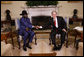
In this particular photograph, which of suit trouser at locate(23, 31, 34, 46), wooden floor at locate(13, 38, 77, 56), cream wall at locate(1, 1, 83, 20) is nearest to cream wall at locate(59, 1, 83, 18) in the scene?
cream wall at locate(1, 1, 83, 20)

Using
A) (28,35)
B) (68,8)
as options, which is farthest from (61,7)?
(28,35)

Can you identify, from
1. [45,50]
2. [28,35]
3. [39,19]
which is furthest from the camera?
[39,19]

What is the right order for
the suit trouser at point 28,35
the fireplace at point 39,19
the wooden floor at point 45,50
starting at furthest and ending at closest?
the fireplace at point 39,19, the suit trouser at point 28,35, the wooden floor at point 45,50

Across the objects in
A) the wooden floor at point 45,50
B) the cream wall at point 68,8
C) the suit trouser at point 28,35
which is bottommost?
the wooden floor at point 45,50

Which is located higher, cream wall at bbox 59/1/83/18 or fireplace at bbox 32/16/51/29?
cream wall at bbox 59/1/83/18

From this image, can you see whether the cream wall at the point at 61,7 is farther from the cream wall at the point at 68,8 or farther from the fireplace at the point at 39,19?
the fireplace at the point at 39,19

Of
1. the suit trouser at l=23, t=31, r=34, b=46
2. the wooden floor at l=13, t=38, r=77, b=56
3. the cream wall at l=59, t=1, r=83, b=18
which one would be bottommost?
the wooden floor at l=13, t=38, r=77, b=56

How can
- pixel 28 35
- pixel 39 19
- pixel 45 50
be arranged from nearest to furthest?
pixel 45 50
pixel 28 35
pixel 39 19

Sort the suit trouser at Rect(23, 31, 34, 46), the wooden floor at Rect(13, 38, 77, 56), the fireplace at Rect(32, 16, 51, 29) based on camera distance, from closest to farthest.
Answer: the wooden floor at Rect(13, 38, 77, 56) < the suit trouser at Rect(23, 31, 34, 46) < the fireplace at Rect(32, 16, 51, 29)

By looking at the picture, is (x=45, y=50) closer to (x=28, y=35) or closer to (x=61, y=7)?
(x=28, y=35)

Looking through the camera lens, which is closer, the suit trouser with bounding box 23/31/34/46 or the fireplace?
the suit trouser with bounding box 23/31/34/46

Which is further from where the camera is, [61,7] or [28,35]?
[61,7]

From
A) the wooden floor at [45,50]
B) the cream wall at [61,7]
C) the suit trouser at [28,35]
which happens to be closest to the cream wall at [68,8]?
the cream wall at [61,7]

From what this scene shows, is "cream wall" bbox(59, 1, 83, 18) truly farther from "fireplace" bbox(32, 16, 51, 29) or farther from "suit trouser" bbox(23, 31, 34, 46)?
"suit trouser" bbox(23, 31, 34, 46)
